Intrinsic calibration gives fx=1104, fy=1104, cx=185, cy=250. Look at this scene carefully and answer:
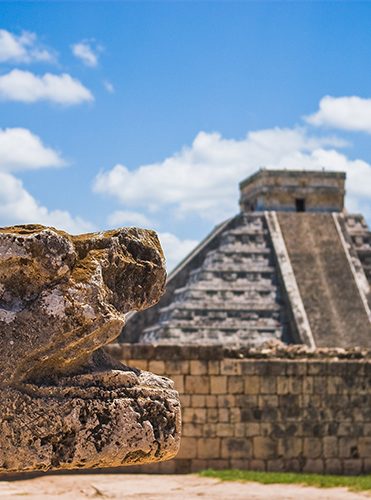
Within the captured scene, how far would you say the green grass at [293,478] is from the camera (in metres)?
17.3

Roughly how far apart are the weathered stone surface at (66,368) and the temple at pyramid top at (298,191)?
129 ft

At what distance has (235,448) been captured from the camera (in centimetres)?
1895

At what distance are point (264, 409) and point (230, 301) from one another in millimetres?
18419

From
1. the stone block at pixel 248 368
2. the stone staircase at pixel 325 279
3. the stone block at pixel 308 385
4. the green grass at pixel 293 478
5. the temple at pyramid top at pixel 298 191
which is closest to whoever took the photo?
the green grass at pixel 293 478

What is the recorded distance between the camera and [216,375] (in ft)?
62.4

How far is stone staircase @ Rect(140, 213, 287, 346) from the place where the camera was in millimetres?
36062

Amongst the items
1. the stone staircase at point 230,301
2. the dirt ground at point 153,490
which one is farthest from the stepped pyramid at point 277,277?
the dirt ground at point 153,490

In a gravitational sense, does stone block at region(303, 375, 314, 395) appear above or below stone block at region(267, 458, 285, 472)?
above

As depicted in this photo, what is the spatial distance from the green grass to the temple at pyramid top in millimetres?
26393

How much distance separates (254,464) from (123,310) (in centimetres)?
1459

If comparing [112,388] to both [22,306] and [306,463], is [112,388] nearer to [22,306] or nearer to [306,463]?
[22,306]

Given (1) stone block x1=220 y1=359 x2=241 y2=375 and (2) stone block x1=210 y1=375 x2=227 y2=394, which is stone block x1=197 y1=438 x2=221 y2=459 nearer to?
(2) stone block x1=210 y1=375 x2=227 y2=394

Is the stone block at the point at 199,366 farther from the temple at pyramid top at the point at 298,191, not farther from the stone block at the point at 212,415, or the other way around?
the temple at pyramid top at the point at 298,191

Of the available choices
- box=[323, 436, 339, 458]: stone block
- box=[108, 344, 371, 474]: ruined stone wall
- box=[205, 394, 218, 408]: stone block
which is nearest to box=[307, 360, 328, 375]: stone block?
box=[108, 344, 371, 474]: ruined stone wall
